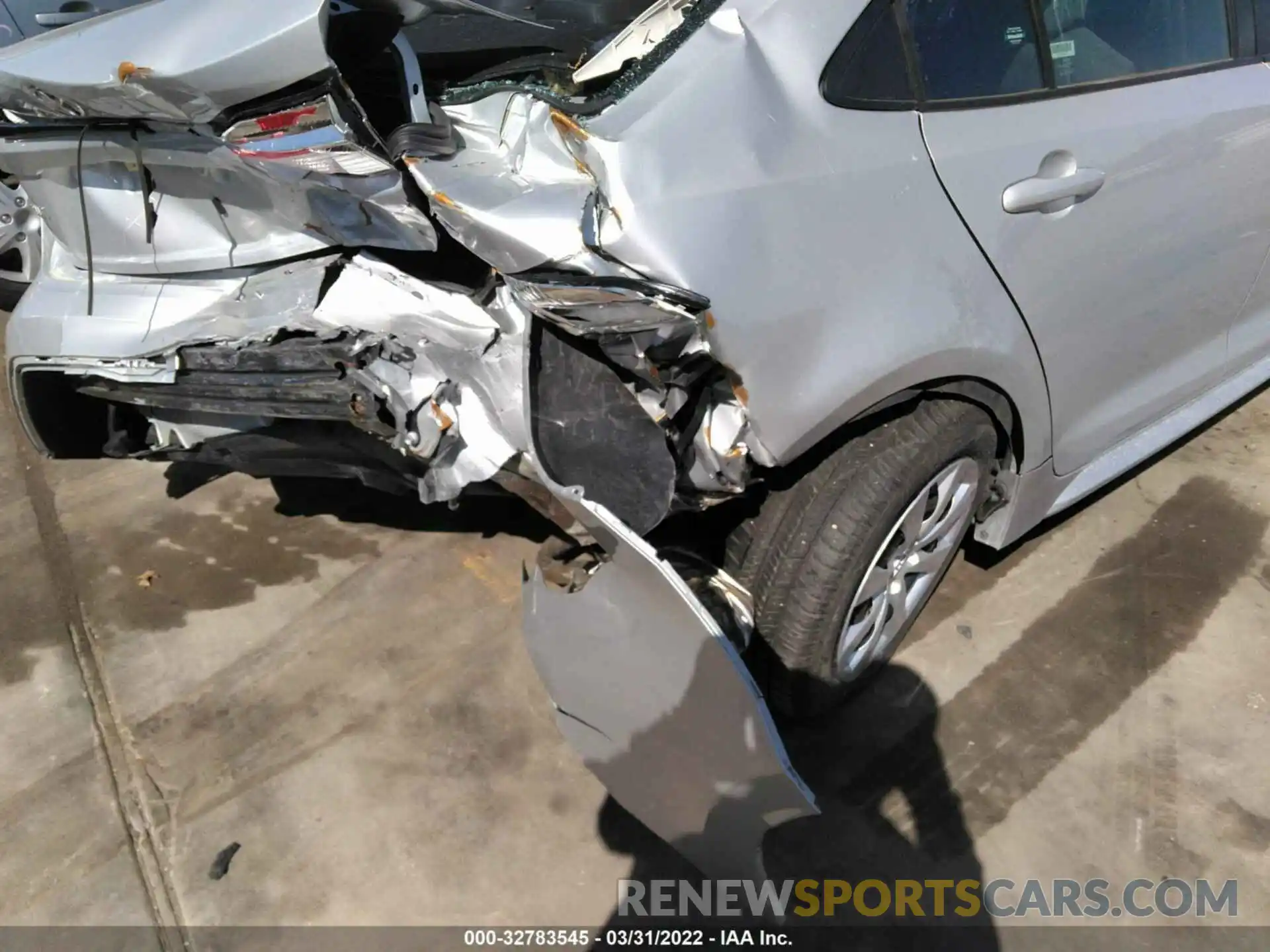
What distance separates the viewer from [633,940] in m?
1.94

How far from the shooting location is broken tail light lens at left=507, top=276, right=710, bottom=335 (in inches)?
57.5

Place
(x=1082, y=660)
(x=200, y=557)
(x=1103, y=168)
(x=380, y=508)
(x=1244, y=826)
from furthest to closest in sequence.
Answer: (x=380, y=508), (x=200, y=557), (x=1082, y=660), (x=1244, y=826), (x=1103, y=168)

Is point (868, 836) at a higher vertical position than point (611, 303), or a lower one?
lower

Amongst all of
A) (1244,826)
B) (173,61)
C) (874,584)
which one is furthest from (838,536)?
(173,61)

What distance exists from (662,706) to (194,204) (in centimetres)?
149

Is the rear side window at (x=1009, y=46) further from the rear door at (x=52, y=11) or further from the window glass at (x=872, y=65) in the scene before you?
the rear door at (x=52, y=11)

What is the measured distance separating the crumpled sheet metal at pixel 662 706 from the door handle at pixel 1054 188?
1014 mm

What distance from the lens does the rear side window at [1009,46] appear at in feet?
5.40

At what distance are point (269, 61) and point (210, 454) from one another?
1043 mm

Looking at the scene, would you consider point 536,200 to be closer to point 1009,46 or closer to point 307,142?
point 307,142

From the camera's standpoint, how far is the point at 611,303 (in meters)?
1.48

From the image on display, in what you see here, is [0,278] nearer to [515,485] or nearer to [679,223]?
[515,485]

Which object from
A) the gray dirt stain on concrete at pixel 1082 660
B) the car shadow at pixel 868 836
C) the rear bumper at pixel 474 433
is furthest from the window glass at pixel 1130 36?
the car shadow at pixel 868 836

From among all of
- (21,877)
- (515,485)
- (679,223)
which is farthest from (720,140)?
(21,877)
